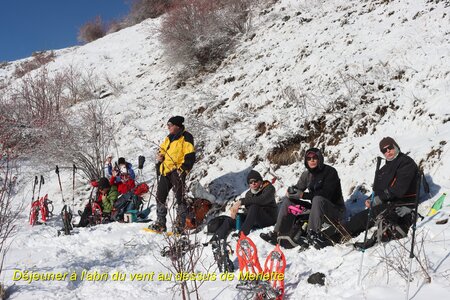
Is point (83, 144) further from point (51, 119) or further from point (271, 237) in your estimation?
point (271, 237)

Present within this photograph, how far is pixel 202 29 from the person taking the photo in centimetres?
1498

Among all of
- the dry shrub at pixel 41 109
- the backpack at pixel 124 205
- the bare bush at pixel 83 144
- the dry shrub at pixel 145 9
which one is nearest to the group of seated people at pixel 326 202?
the backpack at pixel 124 205

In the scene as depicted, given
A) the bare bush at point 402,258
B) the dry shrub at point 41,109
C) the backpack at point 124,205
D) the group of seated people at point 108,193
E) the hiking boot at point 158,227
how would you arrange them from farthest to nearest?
the dry shrub at point 41,109 < the group of seated people at point 108,193 < the backpack at point 124,205 < the hiking boot at point 158,227 < the bare bush at point 402,258

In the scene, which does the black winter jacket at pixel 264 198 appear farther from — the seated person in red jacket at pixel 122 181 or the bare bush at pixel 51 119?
the bare bush at pixel 51 119

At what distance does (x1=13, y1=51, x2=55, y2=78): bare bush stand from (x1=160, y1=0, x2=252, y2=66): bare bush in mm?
10753

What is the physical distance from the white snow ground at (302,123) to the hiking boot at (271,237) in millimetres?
102

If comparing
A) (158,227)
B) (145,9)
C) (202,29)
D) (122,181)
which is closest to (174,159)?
(158,227)

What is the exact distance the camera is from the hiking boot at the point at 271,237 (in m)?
5.49

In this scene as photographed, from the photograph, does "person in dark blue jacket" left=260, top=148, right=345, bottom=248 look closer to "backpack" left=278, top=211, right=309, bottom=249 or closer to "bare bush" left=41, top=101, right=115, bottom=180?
"backpack" left=278, top=211, right=309, bottom=249

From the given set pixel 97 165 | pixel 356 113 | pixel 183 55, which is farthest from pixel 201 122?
pixel 183 55

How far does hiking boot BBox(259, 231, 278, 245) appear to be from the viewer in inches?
216

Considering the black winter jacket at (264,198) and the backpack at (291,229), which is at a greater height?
the black winter jacket at (264,198)

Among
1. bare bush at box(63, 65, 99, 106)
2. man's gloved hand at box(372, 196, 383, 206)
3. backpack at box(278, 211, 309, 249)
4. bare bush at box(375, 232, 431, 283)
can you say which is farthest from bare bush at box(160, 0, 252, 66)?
bare bush at box(375, 232, 431, 283)

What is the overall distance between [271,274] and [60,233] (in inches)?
191
